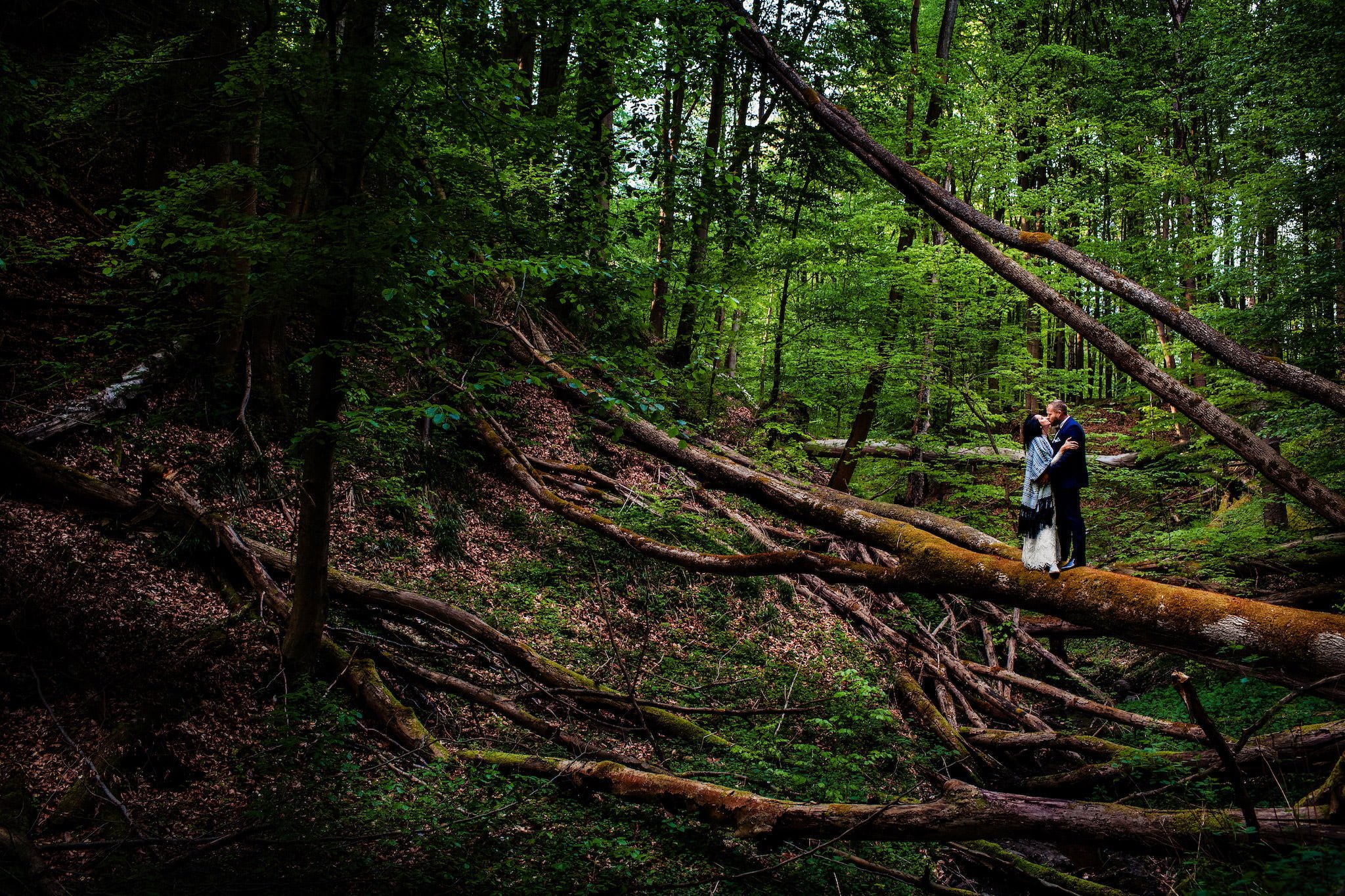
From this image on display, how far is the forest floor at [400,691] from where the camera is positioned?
365 centimetres

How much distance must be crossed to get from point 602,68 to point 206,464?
573 centimetres

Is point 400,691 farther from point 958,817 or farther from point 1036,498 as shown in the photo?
point 1036,498

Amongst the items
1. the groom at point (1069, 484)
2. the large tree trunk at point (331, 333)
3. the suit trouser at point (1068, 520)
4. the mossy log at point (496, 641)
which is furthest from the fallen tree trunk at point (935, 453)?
the large tree trunk at point (331, 333)

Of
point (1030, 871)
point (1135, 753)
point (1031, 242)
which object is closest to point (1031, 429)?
point (1031, 242)

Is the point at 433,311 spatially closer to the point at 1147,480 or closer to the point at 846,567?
the point at 846,567

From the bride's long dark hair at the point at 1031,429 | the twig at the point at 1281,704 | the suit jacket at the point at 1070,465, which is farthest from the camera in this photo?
the bride's long dark hair at the point at 1031,429

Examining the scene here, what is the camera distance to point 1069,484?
20.0 feet

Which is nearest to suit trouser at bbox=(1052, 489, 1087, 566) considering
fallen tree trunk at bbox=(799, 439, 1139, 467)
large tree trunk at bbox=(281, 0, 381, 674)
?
large tree trunk at bbox=(281, 0, 381, 674)

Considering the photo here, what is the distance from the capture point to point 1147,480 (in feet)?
36.2

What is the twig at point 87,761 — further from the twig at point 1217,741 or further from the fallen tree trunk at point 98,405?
the twig at point 1217,741

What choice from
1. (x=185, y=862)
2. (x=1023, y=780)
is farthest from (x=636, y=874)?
(x=1023, y=780)

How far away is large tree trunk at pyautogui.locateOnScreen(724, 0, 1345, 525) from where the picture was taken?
497cm

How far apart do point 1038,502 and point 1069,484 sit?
35cm

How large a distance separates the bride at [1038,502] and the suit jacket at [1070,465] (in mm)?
64
